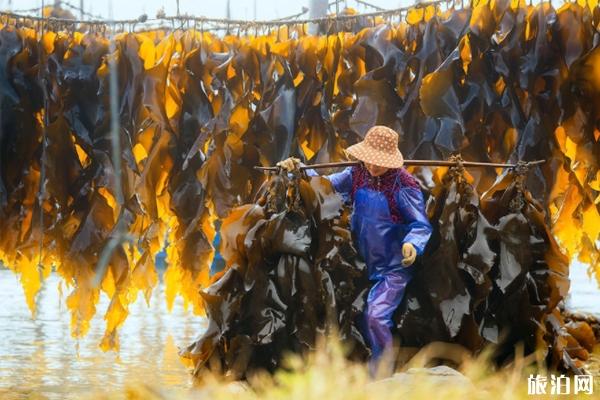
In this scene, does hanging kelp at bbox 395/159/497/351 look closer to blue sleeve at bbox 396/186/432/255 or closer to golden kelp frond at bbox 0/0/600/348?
blue sleeve at bbox 396/186/432/255

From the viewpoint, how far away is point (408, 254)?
4.68 meters

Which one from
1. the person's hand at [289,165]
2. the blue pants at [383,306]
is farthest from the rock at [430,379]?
the person's hand at [289,165]

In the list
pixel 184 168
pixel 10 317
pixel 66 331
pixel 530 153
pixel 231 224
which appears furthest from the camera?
pixel 10 317

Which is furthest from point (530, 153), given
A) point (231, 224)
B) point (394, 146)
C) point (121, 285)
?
point (121, 285)

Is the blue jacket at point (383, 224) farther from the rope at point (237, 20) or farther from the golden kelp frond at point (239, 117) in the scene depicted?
the rope at point (237, 20)

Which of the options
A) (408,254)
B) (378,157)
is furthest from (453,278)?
(378,157)

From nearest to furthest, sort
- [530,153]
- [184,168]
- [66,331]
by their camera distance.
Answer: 1. [530,153]
2. [184,168]
3. [66,331]

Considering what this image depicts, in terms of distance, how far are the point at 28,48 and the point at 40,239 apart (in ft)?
3.91

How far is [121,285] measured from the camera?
6527mm

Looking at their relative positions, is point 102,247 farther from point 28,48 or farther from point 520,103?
point 520,103

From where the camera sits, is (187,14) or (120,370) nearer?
(187,14)

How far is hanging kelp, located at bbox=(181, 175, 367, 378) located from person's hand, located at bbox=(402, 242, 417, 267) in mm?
301

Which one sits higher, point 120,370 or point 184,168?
point 184,168

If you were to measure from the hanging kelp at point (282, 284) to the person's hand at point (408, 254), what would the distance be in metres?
0.30
